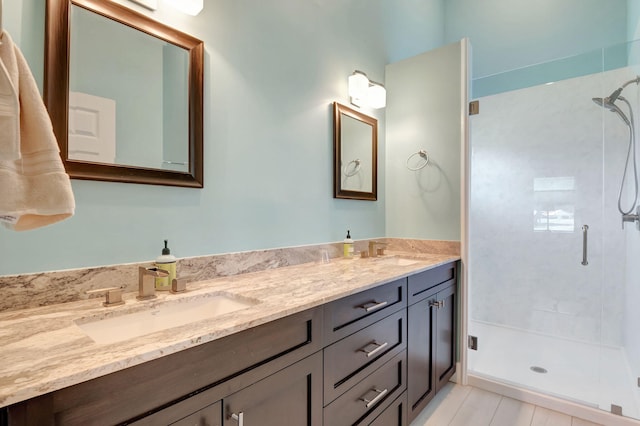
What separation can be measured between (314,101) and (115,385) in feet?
5.49

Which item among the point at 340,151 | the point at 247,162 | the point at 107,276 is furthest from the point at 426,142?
the point at 107,276

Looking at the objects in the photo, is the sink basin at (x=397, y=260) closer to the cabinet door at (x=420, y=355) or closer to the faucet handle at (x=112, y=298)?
the cabinet door at (x=420, y=355)

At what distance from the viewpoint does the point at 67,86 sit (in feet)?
3.34

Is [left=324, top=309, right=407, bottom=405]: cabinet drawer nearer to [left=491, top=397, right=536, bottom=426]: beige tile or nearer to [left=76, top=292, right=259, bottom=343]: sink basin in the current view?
[left=76, top=292, right=259, bottom=343]: sink basin

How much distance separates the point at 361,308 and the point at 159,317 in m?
0.73

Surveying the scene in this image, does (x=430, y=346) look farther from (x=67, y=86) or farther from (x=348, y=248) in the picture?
(x=67, y=86)

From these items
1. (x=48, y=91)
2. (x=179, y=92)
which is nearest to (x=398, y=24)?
(x=179, y=92)

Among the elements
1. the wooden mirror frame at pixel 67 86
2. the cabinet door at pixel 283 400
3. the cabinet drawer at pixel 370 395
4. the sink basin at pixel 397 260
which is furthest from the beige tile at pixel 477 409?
the wooden mirror frame at pixel 67 86

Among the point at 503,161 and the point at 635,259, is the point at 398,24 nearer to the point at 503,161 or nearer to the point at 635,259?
the point at 503,161

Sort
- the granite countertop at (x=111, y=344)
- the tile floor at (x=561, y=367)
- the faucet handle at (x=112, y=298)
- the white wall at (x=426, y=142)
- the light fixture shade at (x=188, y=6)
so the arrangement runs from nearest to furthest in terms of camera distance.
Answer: the granite countertop at (x=111, y=344)
the faucet handle at (x=112, y=298)
the light fixture shade at (x=188, y=6)
the tile floor at (x=561, y=367)
the white wall at (x=426, y=142)

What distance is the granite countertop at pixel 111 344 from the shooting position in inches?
21.8

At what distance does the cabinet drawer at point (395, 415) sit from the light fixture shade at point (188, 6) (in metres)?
1.82

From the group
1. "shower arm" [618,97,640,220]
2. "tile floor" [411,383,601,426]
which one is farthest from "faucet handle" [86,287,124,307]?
"shower arm" [618,97,640,220]

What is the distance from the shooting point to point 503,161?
2.95 meters
